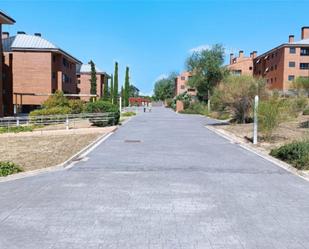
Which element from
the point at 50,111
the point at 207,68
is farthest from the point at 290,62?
the point at 50,111

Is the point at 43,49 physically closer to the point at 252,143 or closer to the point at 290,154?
the point at 252,143

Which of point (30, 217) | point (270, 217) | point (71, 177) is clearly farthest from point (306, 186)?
point (30, 217)

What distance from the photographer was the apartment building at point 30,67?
43.5 meters

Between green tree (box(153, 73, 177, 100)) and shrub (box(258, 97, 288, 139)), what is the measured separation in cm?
10962

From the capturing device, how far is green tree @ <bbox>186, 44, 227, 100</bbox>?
5572 cm

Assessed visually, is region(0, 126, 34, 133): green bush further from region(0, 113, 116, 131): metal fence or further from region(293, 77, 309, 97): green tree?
region(293, 77, 309, 97): green tree

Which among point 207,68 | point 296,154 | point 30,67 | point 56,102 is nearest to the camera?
point 296,154

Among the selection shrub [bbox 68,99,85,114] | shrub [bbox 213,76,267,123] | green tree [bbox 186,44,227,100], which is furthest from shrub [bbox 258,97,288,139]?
green tree [bbox 186,44,227,100]

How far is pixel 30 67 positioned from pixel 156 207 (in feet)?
134

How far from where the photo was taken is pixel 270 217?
19.3 feet

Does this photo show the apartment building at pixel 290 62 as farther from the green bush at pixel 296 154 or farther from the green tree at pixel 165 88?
the green tree at pixel 165 88

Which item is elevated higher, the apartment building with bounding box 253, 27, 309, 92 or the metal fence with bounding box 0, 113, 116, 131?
the apartment building with bounding box 253, 27, 309, 92

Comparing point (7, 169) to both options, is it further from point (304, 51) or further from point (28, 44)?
point (304, 51)

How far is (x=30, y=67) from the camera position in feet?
144
